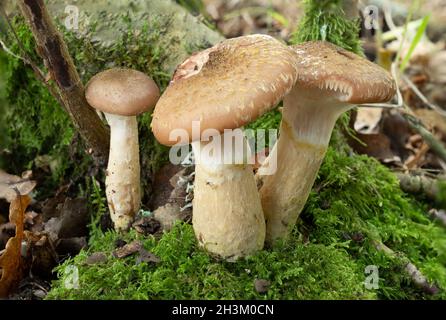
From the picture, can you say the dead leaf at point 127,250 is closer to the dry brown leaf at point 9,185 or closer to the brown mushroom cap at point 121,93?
the brown mushroom cap at point 121,93

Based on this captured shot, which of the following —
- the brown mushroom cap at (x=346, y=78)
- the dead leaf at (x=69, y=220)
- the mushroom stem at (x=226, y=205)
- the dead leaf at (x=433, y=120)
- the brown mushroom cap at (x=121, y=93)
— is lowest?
the dead leaf at (x=433, y=120)

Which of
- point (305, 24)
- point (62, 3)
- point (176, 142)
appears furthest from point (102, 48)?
point (176, 142)

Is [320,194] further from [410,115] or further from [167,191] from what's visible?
[410,115]

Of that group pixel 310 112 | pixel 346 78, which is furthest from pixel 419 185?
pixel 346 78

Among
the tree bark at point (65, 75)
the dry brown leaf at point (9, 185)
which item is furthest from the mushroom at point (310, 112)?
the dry brown leaf at point (9, 185)

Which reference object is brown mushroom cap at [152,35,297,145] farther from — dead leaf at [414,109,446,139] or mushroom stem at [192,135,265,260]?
dead leaf at [414,109,446,139]
